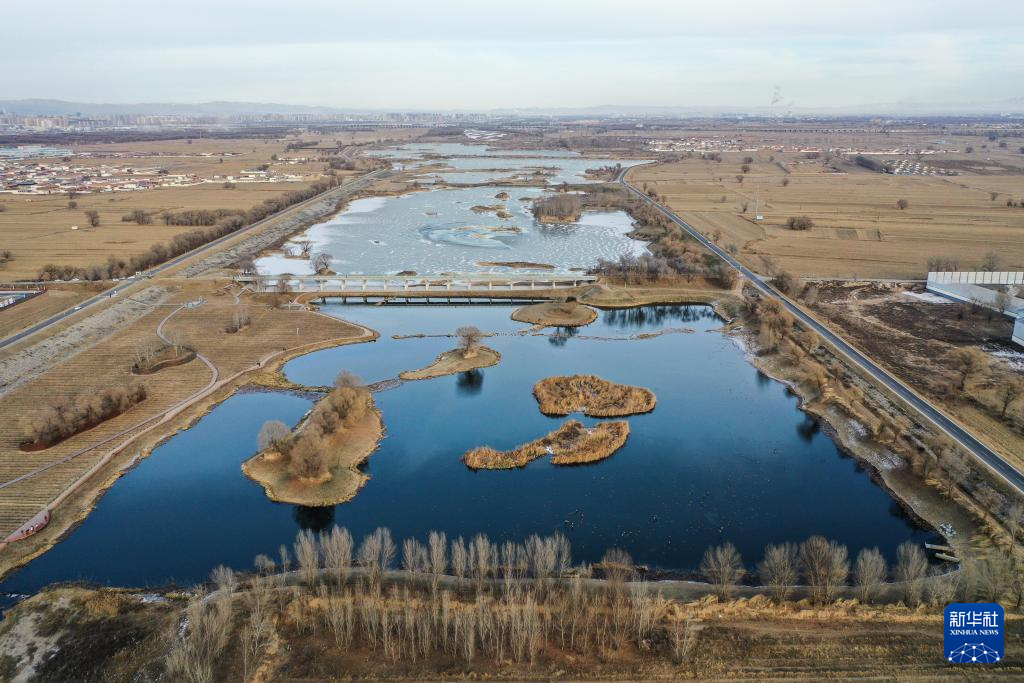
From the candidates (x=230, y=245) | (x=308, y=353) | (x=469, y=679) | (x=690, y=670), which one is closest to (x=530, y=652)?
(x=469, y=679)

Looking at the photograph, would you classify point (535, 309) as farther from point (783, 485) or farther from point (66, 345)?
point (66, 345)

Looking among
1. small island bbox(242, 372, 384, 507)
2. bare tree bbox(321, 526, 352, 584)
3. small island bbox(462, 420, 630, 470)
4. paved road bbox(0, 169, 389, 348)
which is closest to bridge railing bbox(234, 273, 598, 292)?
paved road bbox(0, 169, 389, 348)

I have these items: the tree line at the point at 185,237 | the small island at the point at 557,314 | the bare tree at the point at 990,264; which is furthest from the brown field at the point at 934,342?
the tree line at the point at 185,237

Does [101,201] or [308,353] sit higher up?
[101,201]

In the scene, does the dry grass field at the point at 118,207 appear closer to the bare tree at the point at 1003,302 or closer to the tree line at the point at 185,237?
the tree line at the point at 185,237

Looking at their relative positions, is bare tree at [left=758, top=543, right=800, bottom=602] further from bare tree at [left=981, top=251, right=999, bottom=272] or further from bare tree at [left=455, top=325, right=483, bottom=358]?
bare tree at [left=981, top=251, right=999, bottom=272]

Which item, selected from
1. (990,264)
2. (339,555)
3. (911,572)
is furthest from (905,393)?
(990,264)
